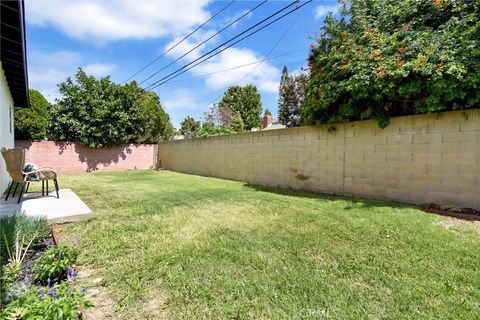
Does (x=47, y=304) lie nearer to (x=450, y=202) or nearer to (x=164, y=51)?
(x=450, y=202)

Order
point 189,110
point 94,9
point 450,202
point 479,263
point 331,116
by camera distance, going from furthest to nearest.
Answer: point 189,110 < point 94,9 < point 331,116 < point 450,202 < point 479,263

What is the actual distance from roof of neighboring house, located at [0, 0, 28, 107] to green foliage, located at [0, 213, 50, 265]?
2.89 meters

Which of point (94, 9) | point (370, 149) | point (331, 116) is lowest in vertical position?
point (370, 149)

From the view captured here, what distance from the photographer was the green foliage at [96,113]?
14.1 metres

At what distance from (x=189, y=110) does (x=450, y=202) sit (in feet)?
98.2

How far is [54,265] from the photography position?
2287 millimetres

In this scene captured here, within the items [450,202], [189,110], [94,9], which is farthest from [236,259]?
[189,110]

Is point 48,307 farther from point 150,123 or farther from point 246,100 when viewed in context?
point 246,100

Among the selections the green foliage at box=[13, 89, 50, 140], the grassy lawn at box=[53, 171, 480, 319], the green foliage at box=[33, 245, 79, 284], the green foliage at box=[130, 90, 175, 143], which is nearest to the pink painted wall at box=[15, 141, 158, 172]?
the green foliage at box=[13, 89, 50, 140]

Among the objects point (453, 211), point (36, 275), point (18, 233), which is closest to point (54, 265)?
point (36, 275)

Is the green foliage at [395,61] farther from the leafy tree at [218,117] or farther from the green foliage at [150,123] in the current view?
the leafy tree at [218,117]

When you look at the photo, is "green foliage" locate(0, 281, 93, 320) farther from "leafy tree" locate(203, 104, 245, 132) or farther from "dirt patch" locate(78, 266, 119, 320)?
"leafy tree" locate(203, 104, 245, 132)

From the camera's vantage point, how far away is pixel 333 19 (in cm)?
669

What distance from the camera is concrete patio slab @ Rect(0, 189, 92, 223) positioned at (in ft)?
13.4
